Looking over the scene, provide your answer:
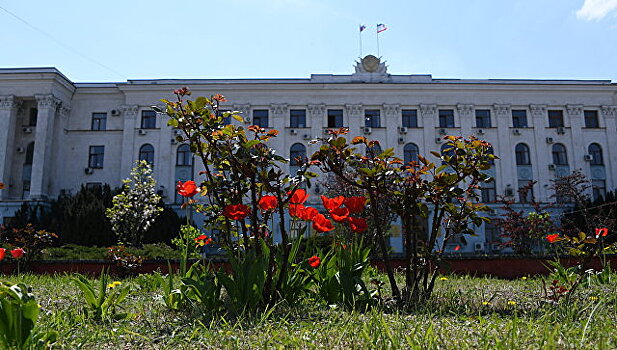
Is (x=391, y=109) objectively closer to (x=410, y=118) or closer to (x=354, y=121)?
(x=410, y=118)

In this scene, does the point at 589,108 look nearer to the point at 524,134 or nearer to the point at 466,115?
the point at 524,134

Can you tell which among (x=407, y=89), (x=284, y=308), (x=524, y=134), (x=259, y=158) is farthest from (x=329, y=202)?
(x=524, y=134)

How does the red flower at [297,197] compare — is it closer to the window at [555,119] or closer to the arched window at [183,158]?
the arched window at [183,158]

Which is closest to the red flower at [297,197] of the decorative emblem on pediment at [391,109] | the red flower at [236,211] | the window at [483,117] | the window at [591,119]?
the red flower at [236,211]

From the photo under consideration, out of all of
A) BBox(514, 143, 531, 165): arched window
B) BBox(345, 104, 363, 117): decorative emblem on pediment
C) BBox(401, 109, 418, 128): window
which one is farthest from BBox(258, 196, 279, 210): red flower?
BBox(514, 143, 531, 165): arched window

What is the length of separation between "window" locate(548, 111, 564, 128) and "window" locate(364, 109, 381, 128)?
1084 cm

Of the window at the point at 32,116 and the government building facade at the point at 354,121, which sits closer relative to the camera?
the government building facade at the point at 354,121

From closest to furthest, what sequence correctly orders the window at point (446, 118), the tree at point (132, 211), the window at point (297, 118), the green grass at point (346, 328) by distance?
the green grass at point (346, 328), the tree at point (132, 211), the window at point (446, 118), the window at point (297, 118)

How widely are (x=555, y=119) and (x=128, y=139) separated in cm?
2691

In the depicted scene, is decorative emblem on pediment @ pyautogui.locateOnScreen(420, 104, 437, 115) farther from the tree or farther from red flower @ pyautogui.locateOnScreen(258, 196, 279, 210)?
red flower @ pyautogui.locateOnScreen(258, 196, 279, 210)

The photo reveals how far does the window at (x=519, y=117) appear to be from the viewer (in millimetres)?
28312

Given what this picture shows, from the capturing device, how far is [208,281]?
12.1ft

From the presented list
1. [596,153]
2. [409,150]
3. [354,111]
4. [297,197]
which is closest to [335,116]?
[354,111]

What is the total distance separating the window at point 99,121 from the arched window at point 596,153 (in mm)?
30616
